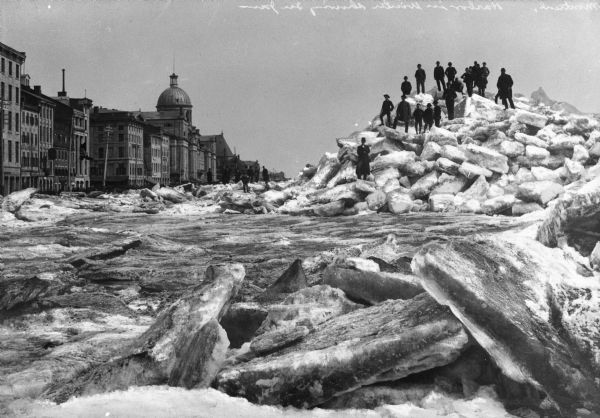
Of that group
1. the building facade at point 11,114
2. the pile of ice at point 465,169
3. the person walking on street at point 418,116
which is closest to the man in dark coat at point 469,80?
the pile of ice at point 465,169

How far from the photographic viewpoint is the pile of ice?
20297 mm

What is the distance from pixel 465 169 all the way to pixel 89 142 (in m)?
82.7

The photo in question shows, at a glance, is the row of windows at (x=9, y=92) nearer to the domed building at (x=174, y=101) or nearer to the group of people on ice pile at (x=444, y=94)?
the group of people on ice pile at (x=444, y=94)

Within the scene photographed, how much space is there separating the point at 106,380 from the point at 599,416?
125 inches

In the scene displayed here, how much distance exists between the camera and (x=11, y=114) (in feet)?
187

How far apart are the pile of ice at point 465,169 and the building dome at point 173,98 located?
425 feet

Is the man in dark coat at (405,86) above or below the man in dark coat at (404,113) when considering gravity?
above

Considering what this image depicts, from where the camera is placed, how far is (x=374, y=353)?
397cm

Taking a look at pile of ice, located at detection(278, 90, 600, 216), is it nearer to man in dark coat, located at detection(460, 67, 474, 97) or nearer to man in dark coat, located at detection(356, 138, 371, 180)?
man in dark coat, located at detection(356, 138, 371, 180)

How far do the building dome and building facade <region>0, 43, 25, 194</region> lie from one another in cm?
9478

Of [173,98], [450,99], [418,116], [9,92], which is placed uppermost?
[173,98]

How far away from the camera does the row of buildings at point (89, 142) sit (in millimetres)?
56469

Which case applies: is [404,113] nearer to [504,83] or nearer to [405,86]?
[405,86]

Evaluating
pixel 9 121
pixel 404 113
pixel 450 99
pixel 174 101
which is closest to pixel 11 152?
pixel 9 121
